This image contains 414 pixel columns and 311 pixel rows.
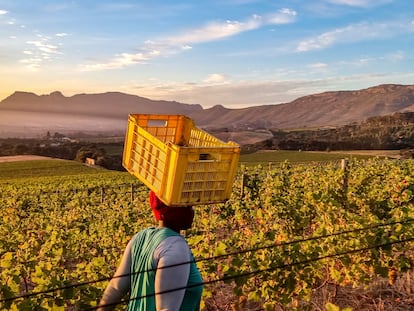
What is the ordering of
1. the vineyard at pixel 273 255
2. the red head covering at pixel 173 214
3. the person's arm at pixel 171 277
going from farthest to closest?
the vineyard at pixel 273 255 → the red head covering at pixel 173 214 → the person's arm at pixel 171 277

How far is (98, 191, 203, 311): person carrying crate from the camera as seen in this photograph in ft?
8.89

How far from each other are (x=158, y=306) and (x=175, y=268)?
228mm

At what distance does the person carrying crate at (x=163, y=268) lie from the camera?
2711mm

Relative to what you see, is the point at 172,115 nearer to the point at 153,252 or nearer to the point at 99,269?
the point at 153,252

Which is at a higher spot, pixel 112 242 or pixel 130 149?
pixel 130 149

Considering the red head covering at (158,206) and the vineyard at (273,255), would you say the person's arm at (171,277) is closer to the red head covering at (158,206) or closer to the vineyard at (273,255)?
the red head covering at (158,206)

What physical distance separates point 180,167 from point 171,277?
59 centimetres

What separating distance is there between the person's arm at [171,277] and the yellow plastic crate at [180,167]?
0.87 ft

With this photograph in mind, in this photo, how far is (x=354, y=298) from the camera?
22.3ft

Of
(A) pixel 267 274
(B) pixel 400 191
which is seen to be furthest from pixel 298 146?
(A) pixel 267 274

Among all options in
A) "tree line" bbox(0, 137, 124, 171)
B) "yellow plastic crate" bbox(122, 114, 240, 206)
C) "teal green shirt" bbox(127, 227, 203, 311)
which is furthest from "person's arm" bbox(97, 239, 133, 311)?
"tree line" bbox(0, 137, 124, 171)

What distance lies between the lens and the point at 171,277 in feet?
8.86

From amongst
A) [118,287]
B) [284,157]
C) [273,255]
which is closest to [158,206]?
[118,287]

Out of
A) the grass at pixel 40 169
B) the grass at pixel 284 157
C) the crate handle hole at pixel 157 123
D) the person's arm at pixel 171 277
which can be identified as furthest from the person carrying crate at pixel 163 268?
the grass at pixel 284 157
